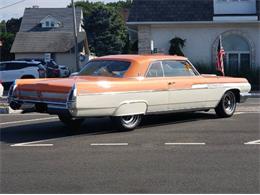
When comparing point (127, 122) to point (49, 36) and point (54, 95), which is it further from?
point (49, 36)

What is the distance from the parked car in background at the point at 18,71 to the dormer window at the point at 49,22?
151ft

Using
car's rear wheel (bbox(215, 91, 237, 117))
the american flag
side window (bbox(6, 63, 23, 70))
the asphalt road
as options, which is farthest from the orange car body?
side window (bbox(6, 63, 23, 70))

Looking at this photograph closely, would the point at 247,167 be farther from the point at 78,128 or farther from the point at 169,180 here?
the point at 78,128

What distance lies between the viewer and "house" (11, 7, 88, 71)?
2586 inches

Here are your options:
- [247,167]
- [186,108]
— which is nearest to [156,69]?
[186,108]

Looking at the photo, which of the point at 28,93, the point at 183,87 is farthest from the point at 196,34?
the point at 28,93

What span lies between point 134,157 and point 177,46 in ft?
66.6

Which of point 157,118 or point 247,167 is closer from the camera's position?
point 247,167

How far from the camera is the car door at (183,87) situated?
11914 millimetres

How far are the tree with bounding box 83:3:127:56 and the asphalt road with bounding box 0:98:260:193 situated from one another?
219 ft

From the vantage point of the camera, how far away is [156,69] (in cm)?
1193

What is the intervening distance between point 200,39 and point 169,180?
74.2 ft

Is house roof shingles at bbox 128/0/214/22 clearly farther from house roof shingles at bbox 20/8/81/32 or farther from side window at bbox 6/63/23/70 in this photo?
house roof shingles at bbox 20/8/81/32

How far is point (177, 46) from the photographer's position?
92.9 feet
